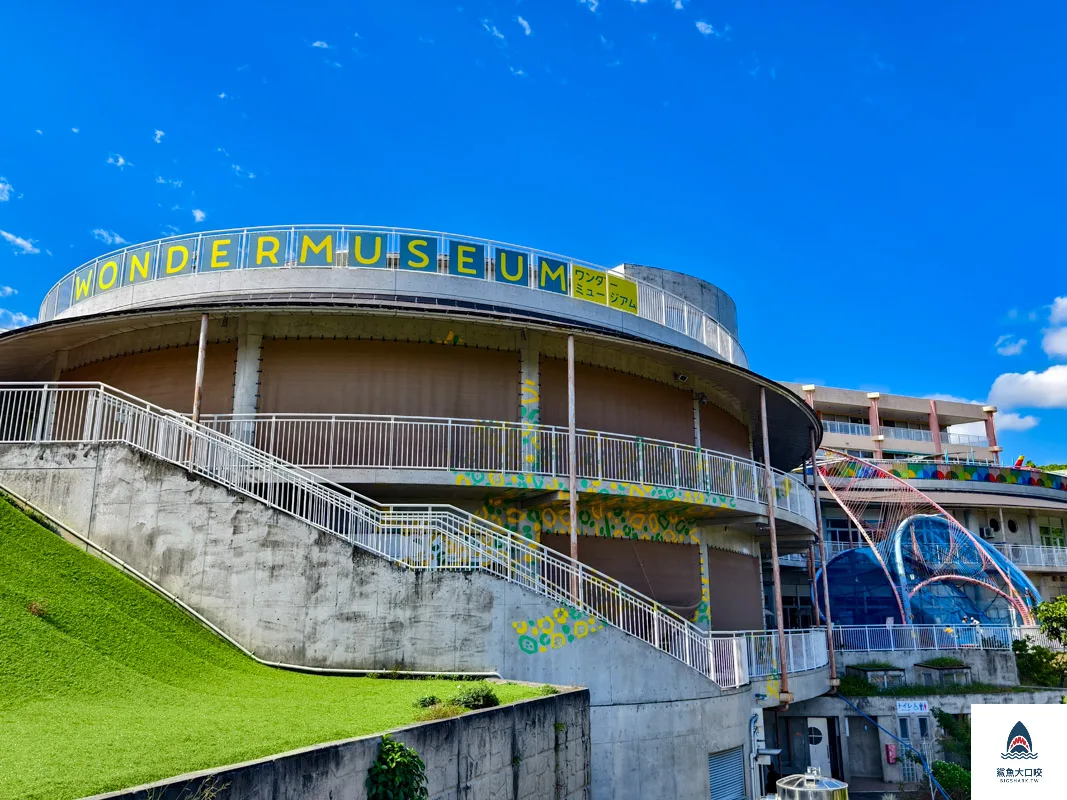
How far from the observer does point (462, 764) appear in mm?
8922

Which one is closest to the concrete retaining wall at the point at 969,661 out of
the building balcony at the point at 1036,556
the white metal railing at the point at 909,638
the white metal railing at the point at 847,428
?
the white metal railing at the point at 909,638

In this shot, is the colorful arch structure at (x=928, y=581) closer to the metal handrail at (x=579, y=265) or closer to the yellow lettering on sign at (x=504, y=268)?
the metal handrail at (x=579, y=265)

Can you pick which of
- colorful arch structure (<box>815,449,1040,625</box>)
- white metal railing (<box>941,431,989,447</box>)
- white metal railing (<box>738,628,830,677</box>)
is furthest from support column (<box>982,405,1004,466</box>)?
white metal railing (<box>738,628,830,677</box>)

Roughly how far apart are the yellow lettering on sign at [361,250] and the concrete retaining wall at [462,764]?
11.2 m

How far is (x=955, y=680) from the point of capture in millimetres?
26875

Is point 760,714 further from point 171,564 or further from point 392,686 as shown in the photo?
point 171,564

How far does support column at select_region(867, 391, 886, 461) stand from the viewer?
187 ft

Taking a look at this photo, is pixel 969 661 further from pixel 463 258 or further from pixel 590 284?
pixel 463 258

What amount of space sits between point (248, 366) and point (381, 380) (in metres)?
2.86

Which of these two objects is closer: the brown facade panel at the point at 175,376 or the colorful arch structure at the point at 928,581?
the brown facade panel at the point at 175,376

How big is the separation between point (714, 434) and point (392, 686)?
1326 centimetres

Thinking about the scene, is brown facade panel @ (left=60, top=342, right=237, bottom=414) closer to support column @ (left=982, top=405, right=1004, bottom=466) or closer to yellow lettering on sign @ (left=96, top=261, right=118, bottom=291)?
yellow lettering on sign @ (left=96, top=261, right=118, bottom=291)

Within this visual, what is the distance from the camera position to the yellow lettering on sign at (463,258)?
64.5 ft

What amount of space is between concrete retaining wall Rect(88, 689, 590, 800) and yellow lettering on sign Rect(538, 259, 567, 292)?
10.9 m
